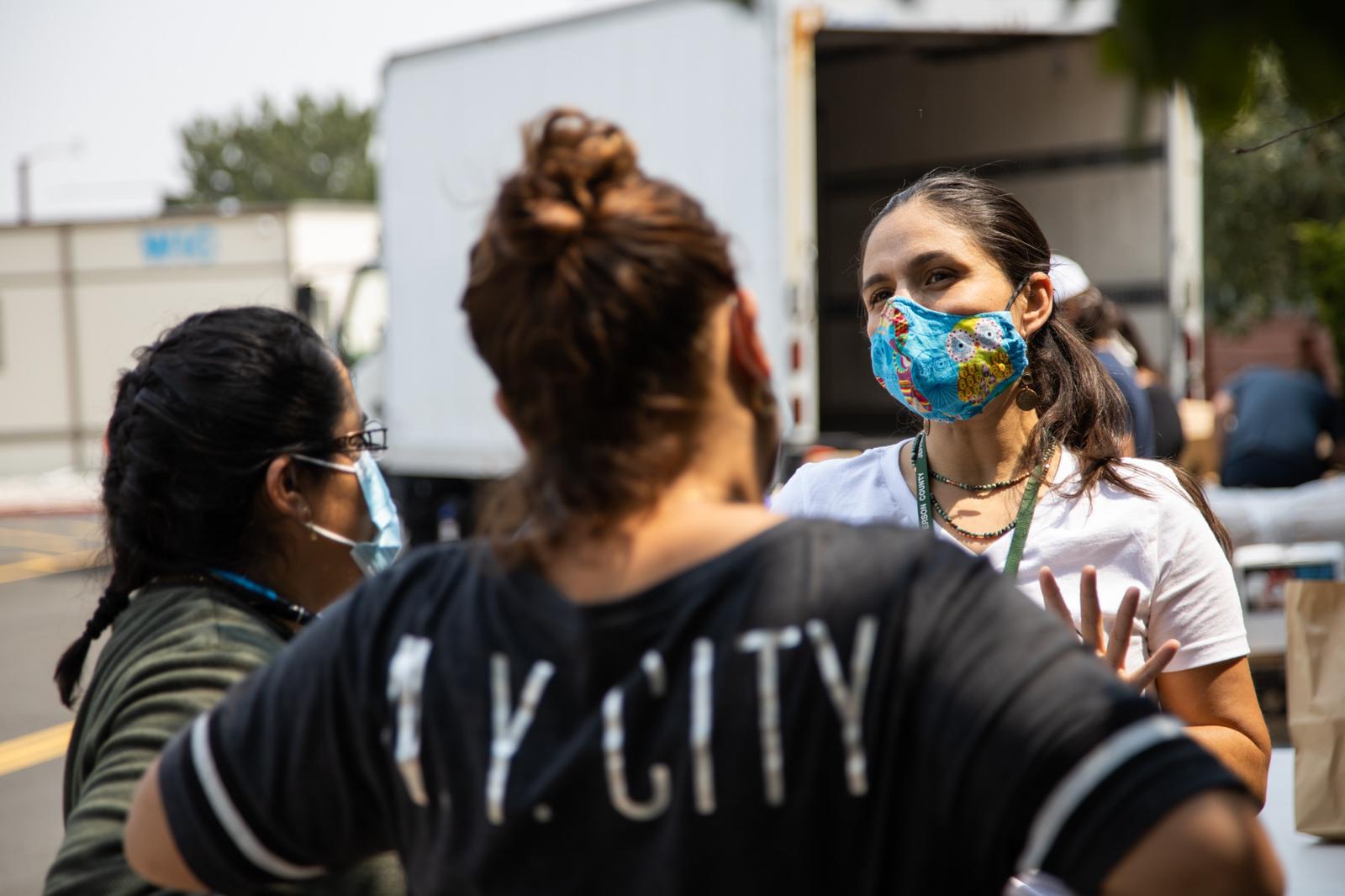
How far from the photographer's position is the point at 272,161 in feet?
200

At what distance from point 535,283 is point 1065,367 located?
1.46 m

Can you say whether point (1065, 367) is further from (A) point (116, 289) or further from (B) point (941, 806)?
(A) point (116, 289)

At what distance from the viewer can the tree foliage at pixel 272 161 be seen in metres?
60.7

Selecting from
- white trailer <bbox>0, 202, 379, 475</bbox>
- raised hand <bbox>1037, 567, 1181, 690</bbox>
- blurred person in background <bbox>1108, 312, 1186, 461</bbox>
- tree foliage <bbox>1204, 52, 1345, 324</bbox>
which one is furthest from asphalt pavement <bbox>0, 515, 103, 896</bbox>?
tree foliage <bbox>1204, 52, 1345, 324</bbox>

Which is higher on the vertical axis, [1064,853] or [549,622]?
[549,622]

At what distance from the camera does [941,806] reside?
106 centimetres

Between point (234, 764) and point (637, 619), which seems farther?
point (234, 764)

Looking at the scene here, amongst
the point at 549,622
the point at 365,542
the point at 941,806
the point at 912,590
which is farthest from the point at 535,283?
the point at 365,542

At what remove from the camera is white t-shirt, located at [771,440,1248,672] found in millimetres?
2061

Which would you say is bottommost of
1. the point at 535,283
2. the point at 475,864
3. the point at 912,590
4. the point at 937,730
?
the point at 475,864

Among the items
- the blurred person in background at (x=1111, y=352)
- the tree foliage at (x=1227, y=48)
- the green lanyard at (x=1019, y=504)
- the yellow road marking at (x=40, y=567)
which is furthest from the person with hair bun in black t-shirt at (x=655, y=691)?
the yellow road marking at (x=40, y=567)

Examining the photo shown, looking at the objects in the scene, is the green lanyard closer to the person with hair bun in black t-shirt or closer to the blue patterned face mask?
the blue patterned face mask

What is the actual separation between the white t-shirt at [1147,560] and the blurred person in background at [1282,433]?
588 centimetres

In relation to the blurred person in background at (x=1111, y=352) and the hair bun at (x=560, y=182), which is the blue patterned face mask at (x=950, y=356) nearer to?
the hair bun at (x=560, y=182)
